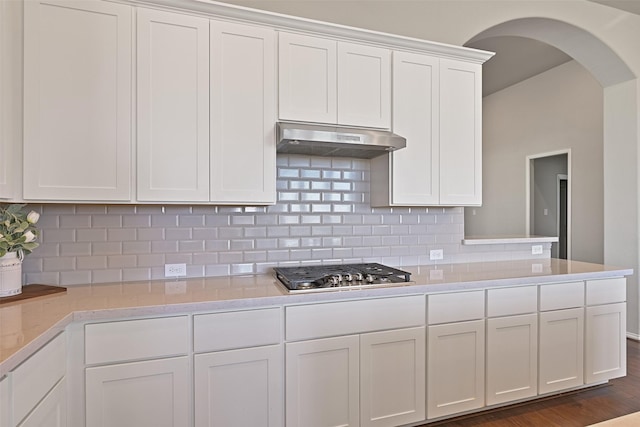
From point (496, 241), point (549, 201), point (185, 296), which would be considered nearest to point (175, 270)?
point (185, 296)

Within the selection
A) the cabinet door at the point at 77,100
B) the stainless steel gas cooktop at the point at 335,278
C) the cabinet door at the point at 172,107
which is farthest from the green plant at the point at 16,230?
the stainless steel gas cooktop at the point at 335,278

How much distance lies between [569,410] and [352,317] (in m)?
1.69

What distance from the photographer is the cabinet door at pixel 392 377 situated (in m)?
2.06

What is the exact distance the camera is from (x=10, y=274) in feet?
5.96

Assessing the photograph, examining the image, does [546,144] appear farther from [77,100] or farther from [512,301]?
[77,100]

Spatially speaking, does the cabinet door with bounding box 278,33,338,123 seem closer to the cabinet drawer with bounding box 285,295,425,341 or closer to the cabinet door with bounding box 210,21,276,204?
the cabinet door with bounding box 210,21,276,204

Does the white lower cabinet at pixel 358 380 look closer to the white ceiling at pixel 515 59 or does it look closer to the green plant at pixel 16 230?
the green plant at pixel 16 230

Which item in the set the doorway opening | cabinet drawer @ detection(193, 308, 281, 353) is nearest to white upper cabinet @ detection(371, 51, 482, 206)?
cabinet drawer @ detection(193, 308, 281, 353)

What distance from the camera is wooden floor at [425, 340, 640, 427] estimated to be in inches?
91.7

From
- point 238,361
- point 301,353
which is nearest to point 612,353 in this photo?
point 301,353

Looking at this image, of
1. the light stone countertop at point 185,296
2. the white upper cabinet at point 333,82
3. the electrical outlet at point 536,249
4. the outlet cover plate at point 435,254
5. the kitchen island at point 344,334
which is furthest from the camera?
the electrical outlet at point 536,249

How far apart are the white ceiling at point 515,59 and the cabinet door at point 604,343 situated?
277 cm

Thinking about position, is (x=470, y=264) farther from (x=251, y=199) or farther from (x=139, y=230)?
(x=139, y=230)

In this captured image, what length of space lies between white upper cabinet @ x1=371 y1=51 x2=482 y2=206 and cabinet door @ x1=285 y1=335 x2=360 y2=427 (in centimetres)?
105
